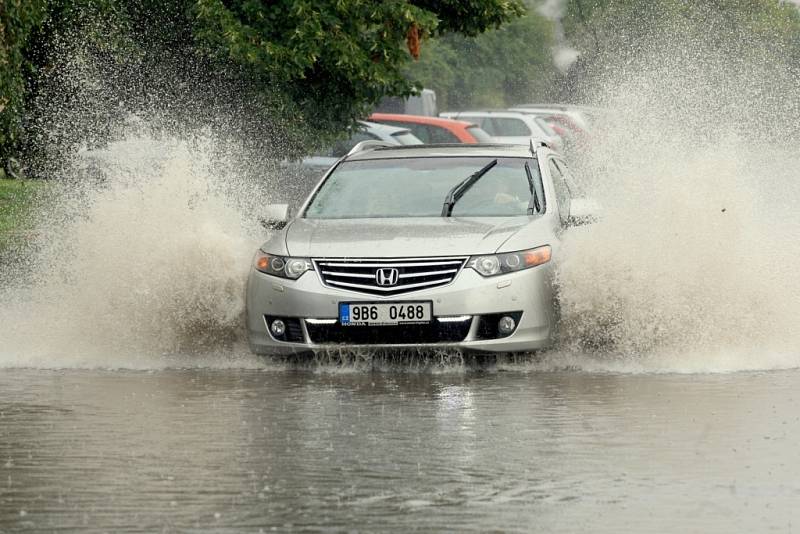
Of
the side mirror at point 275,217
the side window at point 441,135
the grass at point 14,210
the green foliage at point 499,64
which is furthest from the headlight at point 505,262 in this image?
the green foliage at point 499,64

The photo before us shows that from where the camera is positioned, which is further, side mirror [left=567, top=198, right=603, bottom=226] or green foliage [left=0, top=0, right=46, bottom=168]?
green foliage [left=0, top=0, right=46, bottom=168]

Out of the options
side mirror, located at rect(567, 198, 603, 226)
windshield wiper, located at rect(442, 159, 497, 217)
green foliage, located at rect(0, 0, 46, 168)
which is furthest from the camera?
green foliage, located at rect(0, 0, 46, 168)

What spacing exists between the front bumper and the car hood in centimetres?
21

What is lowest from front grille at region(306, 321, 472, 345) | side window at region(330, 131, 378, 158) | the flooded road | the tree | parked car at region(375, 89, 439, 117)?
the flooded road

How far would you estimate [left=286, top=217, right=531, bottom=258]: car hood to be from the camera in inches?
420

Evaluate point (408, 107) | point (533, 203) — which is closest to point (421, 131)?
point (408, 107)

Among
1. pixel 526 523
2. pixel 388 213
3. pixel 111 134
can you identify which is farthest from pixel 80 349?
pixel 111 134

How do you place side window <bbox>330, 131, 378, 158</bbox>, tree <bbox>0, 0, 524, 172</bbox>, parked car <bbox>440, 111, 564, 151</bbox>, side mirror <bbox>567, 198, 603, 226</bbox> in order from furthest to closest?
parked car <bbox>440, 111, 564, 151</bbox> → side window <bbox>330, 131, 378, 158</bbox> → tree <bbox>0, 0, 524, 172</bbox> → side mirror <bbox>567, 198, 603, 226</bbox>

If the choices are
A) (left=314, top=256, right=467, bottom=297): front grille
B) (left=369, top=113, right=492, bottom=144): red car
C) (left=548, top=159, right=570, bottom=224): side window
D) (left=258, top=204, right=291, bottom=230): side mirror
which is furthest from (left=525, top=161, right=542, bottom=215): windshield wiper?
(left=369, top=113, right=492, bottom=144): red car

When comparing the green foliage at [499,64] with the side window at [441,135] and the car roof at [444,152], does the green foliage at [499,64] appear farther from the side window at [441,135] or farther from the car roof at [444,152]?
the car roof at [444,152]

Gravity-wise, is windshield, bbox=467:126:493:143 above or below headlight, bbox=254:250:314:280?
above

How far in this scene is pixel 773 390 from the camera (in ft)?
32.2

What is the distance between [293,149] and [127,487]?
16.1 meters

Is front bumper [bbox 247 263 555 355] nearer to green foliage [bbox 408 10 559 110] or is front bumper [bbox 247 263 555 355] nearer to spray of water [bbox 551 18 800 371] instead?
spray of water [bbox 551 18 800 371]
